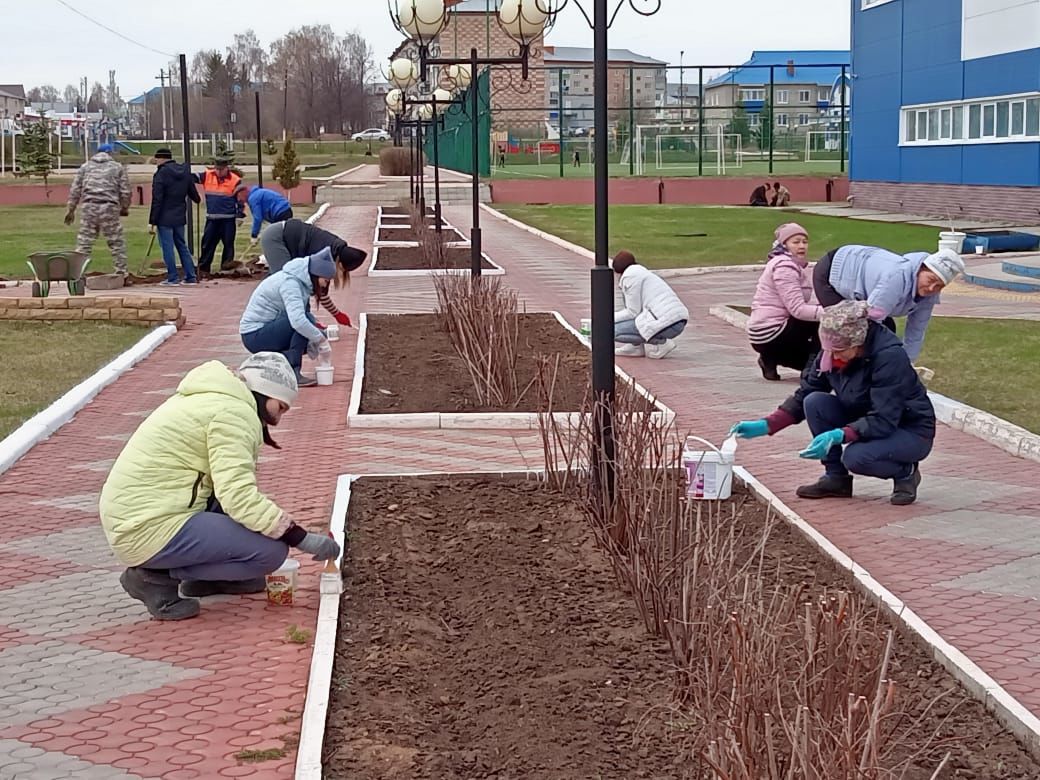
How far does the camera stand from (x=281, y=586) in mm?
5516

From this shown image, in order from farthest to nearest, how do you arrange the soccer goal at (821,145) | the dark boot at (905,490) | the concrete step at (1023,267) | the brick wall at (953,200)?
the soccer goal at (821,145) < the brick wall at (953,200) < the concrete step at (1023,267) < the dark boot at (905,490)

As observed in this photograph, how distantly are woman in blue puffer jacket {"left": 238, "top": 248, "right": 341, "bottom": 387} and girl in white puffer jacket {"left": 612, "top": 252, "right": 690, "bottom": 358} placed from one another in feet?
8.50

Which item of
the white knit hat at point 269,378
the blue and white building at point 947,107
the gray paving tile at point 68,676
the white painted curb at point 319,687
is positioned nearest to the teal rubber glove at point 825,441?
the white painted curb at point 319,687

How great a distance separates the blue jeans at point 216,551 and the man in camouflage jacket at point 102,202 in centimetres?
1298

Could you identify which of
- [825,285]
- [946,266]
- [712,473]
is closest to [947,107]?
[825,285]

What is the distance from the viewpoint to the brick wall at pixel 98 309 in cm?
1395

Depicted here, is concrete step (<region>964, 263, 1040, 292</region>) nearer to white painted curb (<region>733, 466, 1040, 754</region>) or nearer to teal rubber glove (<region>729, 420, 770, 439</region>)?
teal rubber glove (<region>729, 420, 770, 439</region>)

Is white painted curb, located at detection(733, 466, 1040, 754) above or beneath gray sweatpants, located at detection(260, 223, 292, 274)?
beneath

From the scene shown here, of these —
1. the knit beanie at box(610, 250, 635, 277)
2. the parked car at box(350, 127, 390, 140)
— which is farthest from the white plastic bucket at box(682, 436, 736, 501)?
the parked car at box(350, 127, 390, 140)

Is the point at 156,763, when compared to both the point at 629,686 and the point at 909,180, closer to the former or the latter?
the point at 629,686

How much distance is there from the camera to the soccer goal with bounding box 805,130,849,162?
52.8 meters

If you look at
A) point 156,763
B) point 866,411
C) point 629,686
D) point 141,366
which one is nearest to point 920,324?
point 866,411

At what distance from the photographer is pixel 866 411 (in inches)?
277

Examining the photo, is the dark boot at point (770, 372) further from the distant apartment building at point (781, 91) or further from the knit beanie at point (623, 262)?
the distant apartment building at point (781, 91)
